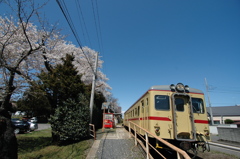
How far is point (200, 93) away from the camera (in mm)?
6172

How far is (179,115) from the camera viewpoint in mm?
5625

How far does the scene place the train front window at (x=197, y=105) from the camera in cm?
591

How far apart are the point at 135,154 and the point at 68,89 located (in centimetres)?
574

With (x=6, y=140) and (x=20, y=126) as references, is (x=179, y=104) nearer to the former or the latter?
(x=6, y=140)

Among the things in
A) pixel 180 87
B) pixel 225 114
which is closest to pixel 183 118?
pixel 180 87

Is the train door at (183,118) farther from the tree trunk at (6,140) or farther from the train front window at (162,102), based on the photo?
the tree trunk at (6,140)

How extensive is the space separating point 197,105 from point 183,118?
1.02 m

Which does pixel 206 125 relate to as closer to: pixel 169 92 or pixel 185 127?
pixel 185 127

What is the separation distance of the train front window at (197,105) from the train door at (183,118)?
323 millimetres

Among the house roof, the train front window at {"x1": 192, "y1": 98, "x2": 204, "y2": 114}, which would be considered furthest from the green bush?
the house roof

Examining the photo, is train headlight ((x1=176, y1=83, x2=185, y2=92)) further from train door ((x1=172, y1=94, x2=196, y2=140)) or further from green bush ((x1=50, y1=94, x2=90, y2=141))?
green bush ((x1=50, y1=94, x2=90, y2=141))

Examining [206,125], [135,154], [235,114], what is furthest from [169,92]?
[235,114]

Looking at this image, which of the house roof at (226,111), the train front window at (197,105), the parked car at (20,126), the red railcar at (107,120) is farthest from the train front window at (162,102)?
the house roof at (226,111)

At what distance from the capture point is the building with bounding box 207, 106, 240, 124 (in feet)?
118
